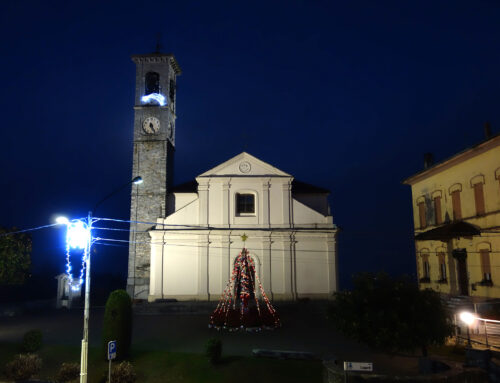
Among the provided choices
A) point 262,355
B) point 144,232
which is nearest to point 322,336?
point 262,355

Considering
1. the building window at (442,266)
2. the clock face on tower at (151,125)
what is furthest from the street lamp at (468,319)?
the clock face on tower at (151,125)

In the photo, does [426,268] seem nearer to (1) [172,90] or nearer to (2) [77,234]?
(2) [77,234]

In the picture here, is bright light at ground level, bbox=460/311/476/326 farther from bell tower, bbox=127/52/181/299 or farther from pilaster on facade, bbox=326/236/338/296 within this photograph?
bell tower, bbox=127/52/181/299

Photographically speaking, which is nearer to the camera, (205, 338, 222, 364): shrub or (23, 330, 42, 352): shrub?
(205, 338, 222, 364): shrub

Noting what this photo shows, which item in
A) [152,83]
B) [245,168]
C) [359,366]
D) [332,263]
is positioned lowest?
[359,366]

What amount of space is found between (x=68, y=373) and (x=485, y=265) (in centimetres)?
1945

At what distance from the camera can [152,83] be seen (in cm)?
3406

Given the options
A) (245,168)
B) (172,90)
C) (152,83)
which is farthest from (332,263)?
(152,83)

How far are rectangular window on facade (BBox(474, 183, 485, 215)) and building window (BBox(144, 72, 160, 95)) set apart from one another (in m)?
24.6

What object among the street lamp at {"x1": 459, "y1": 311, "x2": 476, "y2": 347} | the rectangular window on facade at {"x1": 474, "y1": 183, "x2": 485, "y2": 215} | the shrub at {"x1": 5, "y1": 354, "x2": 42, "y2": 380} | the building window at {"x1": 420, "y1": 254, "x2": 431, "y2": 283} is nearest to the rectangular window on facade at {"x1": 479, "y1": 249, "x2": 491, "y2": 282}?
the rectangular window on facade at {"x1": 474, "y1": 183, "x2": 485, "y2": 215}

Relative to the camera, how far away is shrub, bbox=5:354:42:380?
1314cm

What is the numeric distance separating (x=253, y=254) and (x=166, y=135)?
11.7m

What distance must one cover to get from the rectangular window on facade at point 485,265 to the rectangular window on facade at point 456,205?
9.00ft

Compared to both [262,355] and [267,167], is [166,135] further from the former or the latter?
[262,355]
